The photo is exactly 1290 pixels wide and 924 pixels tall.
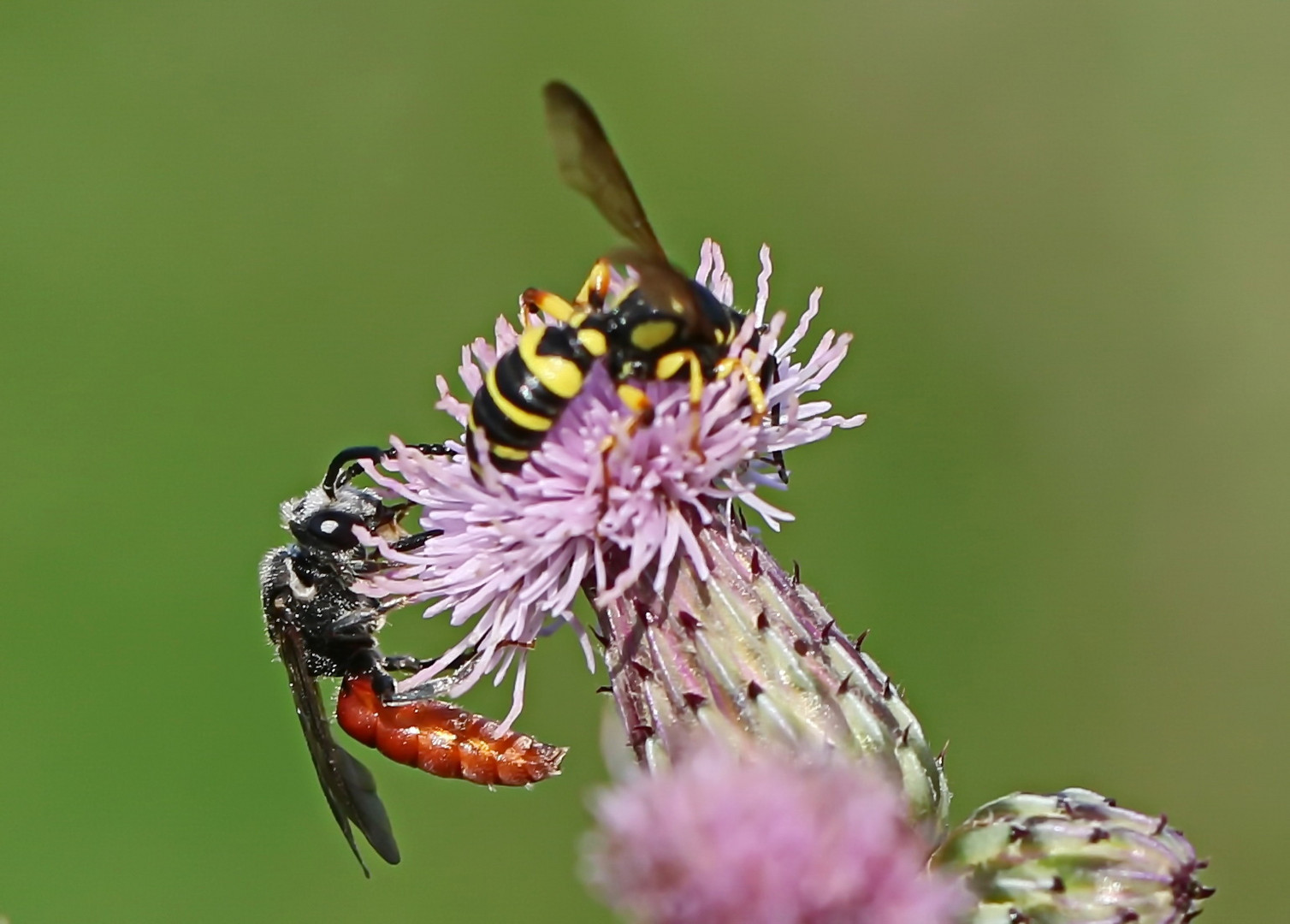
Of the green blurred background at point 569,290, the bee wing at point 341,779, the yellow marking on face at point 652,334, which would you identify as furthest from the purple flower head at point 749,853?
the green blurred background at point 569,290

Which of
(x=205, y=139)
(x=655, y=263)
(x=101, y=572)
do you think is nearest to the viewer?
(x=655, y=263)

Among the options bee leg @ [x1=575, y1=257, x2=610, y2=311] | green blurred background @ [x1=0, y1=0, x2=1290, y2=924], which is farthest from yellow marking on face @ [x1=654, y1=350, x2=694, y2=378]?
green blurred background @ [x1=0, y1=0, x2=1290, y2=924]

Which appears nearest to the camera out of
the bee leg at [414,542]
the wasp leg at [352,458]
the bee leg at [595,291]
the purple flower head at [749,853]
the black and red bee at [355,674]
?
the purple flower head at [749,853]

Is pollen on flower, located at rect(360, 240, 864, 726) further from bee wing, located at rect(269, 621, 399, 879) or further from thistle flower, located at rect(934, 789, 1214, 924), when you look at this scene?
thistle flower, located at rect(934, 789, 1214, 924)

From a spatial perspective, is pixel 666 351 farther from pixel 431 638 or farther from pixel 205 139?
pixel 205 139

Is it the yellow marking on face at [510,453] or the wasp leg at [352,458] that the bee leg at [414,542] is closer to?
the wasp leg at [352,458]

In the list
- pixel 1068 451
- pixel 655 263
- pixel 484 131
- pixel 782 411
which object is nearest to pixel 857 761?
pixel 782 411

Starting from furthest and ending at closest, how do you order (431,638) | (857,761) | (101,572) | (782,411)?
(101,572)
(431,638)
(782,411)
(857,761)

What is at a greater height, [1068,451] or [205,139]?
[205,139]

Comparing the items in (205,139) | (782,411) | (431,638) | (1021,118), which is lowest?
(782,411)
